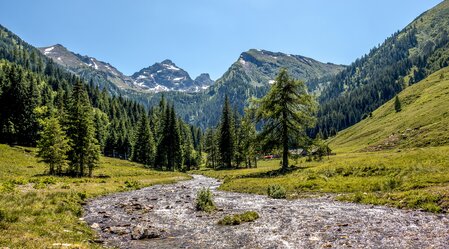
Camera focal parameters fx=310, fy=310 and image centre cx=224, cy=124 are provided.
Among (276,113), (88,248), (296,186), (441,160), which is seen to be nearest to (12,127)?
(276,113)

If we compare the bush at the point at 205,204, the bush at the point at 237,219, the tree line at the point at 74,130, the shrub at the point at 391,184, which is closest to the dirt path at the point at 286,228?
the bush at the point at 237,219

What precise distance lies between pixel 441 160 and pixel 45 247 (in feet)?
110

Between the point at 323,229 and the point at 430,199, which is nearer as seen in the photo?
the point at 323,229

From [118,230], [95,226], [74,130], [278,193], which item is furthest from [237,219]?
[74,130]

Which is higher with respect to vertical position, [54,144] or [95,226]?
[54,144]

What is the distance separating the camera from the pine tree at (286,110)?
48.6 m

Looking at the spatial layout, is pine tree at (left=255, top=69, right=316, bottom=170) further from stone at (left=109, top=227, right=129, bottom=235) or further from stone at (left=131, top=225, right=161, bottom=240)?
stone at (left=131, top=225, right=161, bottom=240)

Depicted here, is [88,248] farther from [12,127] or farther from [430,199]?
[12,127]

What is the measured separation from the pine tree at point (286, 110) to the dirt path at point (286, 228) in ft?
81.4

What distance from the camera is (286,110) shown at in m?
49.1

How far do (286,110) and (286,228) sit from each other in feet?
110

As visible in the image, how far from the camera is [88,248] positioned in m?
13.1

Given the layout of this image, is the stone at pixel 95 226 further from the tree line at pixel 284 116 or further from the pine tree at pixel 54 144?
the pine tree at pixel 54 144

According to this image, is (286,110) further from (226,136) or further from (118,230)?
(226,136)
